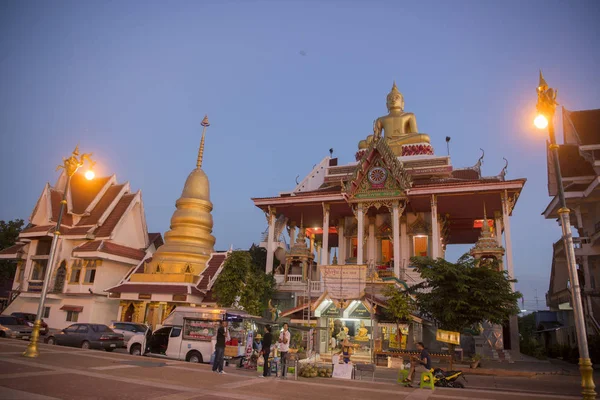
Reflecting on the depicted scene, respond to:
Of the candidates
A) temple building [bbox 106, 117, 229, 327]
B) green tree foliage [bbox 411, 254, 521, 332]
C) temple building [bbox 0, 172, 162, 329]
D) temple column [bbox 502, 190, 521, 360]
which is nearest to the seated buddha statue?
temple column [bbox 502, 190, 521, 360]

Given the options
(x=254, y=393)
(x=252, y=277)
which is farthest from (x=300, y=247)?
(x=254, y=393)

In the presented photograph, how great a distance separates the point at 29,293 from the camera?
29.1 metres

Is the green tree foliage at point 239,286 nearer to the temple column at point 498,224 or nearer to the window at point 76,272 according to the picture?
the window at point 76,272

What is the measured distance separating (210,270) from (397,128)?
19.9 metres

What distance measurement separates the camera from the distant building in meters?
25.4

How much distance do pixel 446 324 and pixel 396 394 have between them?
7.31 m

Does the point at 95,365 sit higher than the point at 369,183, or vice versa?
the point at 369,183

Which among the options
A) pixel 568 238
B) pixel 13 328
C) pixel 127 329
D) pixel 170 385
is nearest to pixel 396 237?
pixel 127 329

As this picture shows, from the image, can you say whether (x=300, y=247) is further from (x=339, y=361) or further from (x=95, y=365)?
(x=95, y=365)

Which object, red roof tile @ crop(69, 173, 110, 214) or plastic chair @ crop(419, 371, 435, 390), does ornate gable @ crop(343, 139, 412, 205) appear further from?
red roof tile @ crop(69, 173, 110, 214)

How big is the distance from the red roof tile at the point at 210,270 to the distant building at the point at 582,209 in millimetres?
20187

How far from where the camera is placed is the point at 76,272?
90.5 ft

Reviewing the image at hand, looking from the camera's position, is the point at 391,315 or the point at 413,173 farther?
the point at 413,173

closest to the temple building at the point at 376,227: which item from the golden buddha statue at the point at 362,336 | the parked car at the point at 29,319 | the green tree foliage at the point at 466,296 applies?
the golden buddha statue at the point at 362,336
